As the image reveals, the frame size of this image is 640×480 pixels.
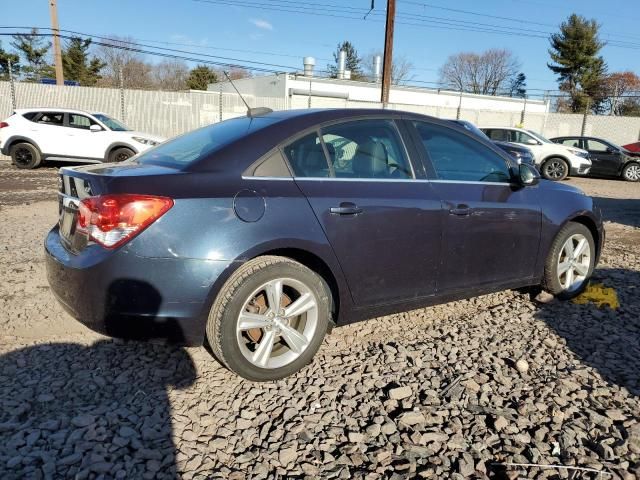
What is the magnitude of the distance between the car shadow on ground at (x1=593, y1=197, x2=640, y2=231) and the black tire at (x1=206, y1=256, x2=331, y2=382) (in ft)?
24.3

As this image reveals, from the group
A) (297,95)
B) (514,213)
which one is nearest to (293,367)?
(514,213)

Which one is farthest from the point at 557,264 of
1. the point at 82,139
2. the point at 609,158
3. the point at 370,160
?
the point at 609,158

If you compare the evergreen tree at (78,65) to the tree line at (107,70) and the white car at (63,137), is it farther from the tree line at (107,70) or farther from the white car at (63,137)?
the white car at (63,137)

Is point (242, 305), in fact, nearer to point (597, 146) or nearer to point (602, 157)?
point (602, 157)

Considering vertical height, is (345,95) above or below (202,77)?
below

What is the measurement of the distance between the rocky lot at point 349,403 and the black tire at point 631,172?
14.8 meters

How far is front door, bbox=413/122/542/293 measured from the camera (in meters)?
3.33

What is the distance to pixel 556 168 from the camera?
599 inches

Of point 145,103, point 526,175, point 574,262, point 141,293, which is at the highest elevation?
point 145,103

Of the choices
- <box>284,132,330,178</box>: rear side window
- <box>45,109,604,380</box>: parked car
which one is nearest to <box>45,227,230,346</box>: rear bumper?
<box>45,109,604,380</box>: parked car

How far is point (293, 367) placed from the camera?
112 inches

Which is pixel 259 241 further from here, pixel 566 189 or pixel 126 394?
pixel 566 189

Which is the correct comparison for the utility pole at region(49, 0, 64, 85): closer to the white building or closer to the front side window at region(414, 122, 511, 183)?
the white building

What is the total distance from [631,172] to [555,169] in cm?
309
